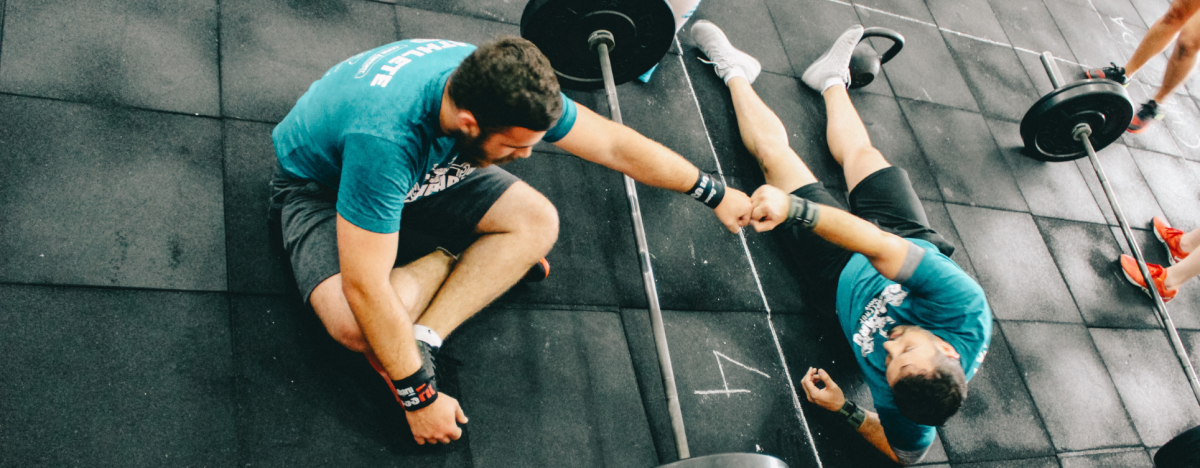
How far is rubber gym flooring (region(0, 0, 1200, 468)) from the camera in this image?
1.66 metres

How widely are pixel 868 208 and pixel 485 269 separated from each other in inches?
58.8

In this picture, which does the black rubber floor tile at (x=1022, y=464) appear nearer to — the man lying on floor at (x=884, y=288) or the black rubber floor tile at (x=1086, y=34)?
the man lying on floor at (x=884, y=288)

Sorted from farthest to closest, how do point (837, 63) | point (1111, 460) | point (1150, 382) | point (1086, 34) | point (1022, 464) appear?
1. point (1086, 34)
2. point (837, 63)
3. point (1150, 382)
4. point (1111, 460)
5. point (1022, 464)

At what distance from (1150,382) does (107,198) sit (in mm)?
4163

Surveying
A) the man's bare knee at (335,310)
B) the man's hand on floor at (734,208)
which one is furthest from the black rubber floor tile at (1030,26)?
the man's bare knee at (335,310)

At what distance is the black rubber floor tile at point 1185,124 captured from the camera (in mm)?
4105

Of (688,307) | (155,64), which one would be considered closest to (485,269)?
(688,307)

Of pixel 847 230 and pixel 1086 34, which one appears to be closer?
pixel 847 230

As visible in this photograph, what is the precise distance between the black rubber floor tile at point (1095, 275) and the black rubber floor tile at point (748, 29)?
5.21 feet

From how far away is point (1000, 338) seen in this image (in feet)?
8.93

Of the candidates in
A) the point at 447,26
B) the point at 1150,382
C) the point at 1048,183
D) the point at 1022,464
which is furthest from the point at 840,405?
the point at 1048,183

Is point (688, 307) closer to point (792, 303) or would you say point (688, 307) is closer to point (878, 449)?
point (792, 303)

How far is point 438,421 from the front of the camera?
1.61 m

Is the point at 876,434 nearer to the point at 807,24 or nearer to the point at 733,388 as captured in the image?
the point at 733,388
